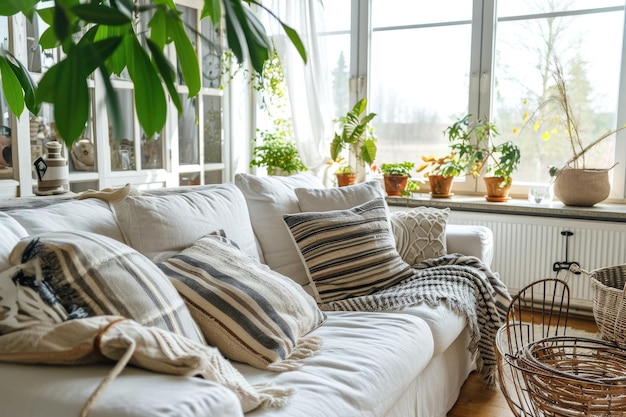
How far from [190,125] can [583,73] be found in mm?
2469

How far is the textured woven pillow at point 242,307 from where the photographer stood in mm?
1648

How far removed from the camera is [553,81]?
3715 mm

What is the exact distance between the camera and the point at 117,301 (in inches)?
52.7

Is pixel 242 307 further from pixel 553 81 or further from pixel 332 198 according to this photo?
pixel 553 81

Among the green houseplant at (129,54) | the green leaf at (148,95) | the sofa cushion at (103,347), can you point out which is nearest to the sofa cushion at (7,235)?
the sofa cushion at (103,347)

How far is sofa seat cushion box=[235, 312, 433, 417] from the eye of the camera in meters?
1.46

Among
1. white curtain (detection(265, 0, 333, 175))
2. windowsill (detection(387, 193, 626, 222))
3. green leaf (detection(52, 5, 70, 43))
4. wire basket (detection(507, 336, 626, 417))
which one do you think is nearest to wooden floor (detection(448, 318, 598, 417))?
wire basket (detection(507, 336, 626, 417))

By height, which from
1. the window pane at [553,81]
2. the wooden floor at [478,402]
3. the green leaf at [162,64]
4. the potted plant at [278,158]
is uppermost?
the window pane at [553,81]

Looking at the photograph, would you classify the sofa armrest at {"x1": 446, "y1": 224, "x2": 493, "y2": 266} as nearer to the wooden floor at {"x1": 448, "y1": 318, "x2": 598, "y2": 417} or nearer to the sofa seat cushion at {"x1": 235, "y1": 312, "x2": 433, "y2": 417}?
the wooden floor at {"x1": 448, "y1": 318, "x2": 598, "y2": 417}

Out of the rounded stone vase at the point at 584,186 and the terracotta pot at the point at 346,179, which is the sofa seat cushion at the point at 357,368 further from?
the terracotta pot at the point at 346,179

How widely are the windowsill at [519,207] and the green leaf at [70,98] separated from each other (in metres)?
3.27

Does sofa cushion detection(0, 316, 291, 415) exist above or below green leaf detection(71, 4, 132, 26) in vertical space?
below

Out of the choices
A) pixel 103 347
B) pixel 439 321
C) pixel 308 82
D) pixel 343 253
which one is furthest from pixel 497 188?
pixel 103 347

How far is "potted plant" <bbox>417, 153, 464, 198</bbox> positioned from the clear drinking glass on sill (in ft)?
1.44
